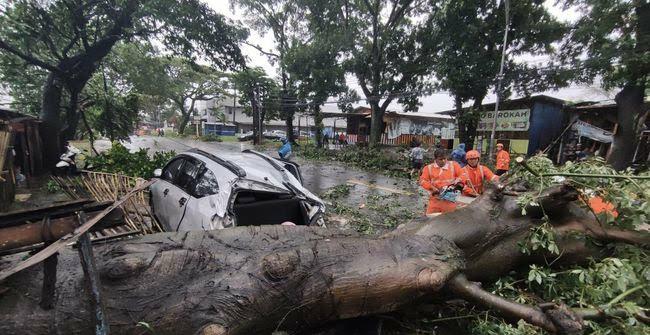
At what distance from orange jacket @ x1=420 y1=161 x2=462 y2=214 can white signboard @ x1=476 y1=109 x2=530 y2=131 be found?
12710 millimetres

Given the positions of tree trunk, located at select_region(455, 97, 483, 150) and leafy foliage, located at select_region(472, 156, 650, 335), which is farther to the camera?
tree trunk, located at select_region(455, 97, 483, 150)

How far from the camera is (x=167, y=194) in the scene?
4.66 metres

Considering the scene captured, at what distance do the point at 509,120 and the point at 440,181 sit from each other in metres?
14.4

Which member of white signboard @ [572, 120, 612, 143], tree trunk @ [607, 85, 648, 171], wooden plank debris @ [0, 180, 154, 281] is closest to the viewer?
wooden plank debris @ [0, 180, 154, 281]

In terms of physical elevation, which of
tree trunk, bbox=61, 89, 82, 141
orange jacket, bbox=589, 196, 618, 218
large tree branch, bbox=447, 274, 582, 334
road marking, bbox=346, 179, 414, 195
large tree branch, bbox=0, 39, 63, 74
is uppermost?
large tree branch, bbox=0, 39, 63, 74

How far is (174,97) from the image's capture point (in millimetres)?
44438

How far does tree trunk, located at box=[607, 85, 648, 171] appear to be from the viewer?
10.6 m

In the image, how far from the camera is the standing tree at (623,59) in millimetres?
9688

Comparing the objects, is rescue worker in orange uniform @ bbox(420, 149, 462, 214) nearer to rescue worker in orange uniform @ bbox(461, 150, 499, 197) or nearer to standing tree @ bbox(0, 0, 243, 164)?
rescue worker in orange uniform @ bbox(461, 150, 499, 197)

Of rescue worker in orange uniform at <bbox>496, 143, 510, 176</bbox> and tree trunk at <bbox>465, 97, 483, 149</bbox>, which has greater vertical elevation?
tree trunk at <bbox>465, 97, 483, 149</bbox>

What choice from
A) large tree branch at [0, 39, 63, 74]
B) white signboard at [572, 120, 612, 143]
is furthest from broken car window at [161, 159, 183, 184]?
white signboard at [572, 120, 612, 143]

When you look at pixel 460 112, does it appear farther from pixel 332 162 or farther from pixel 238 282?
pixel 238 282

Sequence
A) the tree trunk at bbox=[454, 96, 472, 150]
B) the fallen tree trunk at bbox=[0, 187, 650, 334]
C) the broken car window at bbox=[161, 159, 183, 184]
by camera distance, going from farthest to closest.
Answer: the tree trunk at bbox=[454, 96, 472, 150] → the broken car window at bbox=[161, 159, 183, 184] → the fallen tree trunk at bbox=[0, 187, 650, 334]

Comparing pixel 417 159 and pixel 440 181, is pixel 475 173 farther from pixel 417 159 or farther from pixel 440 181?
pixel 417 159
